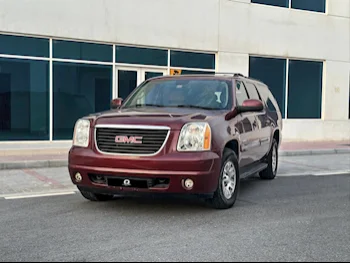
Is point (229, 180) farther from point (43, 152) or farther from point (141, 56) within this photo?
point (141, 56)

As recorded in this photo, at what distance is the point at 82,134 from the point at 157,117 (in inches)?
41.7

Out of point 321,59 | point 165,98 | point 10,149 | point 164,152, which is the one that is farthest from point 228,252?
point 321,59

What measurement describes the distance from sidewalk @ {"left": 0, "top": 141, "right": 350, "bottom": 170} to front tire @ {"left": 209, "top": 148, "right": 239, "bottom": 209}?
5.57 m

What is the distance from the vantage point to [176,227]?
211 inches

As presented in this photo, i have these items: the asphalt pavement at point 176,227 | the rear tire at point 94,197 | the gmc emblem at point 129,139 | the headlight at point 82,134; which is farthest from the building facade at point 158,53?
the gmc emblem at point 129,139

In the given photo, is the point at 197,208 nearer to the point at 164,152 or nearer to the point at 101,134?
the point at 164,152

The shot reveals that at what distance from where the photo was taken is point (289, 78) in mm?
17953

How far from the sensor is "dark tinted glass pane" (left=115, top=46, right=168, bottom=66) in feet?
47.5

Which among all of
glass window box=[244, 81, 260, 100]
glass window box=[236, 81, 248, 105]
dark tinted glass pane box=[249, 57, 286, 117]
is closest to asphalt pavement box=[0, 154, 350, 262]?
A: glass window box=[236, 81, 248, 105]

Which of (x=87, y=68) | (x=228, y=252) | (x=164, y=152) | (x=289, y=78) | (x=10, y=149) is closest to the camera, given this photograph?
(x=228, y=252)

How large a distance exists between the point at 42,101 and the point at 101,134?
7.93 metres

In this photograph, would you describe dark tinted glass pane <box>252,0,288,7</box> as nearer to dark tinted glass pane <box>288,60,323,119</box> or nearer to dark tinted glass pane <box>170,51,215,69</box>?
dark tinted glass pane <box>288,60,323,119</box>

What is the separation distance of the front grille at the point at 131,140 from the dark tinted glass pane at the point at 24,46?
8.00m

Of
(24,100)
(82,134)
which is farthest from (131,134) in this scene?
(24,100)
